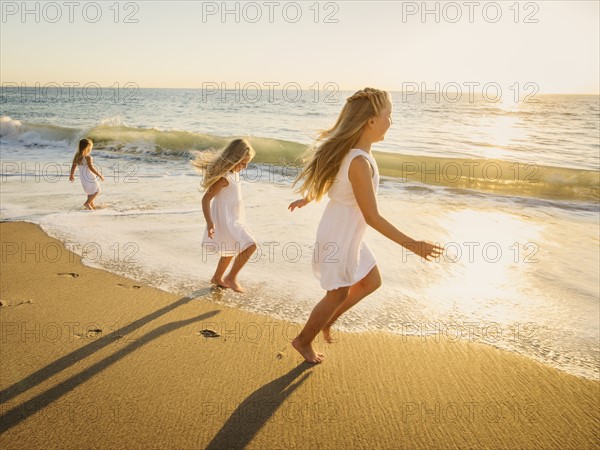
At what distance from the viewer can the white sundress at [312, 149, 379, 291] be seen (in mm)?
2828

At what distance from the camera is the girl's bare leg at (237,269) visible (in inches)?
166

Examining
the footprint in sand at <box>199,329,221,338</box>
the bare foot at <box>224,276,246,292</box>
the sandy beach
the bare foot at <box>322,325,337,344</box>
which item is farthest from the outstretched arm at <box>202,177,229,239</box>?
the bare foot at <box>322,325,337,344</box>

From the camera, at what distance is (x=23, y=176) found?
9.88m

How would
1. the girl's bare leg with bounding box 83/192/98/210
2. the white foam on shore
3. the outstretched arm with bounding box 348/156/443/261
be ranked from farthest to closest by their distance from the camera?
the girl's bare leg with bounding box 83/192/98/210
the white foam on shore
the outstretched arm with bounding box 348/156/443/261

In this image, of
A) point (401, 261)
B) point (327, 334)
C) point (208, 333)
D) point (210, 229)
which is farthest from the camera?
point (401, 261)

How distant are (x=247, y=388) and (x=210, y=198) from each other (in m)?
2.05

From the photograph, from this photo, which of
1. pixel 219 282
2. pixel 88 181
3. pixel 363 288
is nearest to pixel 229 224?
pixel 219 282

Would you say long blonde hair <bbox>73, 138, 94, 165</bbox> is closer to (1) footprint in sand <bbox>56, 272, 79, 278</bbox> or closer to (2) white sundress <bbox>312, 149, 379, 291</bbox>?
(1) footprint in sand <bbox>56, 272, 79, 278</bbox>

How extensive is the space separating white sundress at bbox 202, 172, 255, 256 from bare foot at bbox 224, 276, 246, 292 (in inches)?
10.7

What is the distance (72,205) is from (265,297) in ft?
16.4

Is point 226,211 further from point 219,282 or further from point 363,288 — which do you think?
point 363,288

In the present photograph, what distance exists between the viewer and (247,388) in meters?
2.70

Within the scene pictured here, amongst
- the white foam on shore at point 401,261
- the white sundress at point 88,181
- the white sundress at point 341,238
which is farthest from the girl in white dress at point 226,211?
the white sundress at point 88,181

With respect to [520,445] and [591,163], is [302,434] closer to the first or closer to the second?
[520,445]
